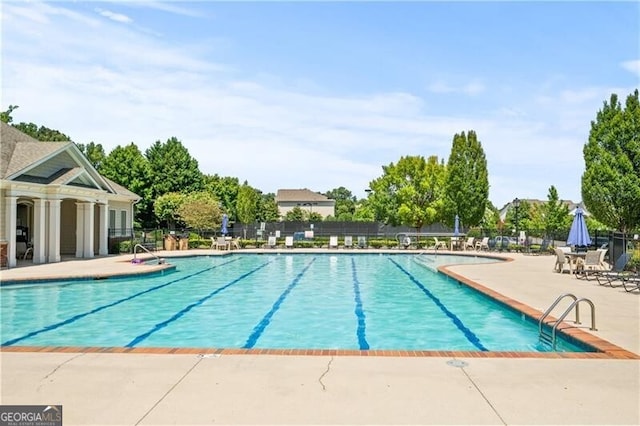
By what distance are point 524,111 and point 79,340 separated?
1958 cm

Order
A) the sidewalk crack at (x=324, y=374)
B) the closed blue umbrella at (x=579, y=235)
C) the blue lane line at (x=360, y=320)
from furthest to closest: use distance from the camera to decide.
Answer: the closed blue umbrella at (x=579, y=235)
the blue lane line at (x=360, y=320)
the sidewalk crack at (x=324, y=374)

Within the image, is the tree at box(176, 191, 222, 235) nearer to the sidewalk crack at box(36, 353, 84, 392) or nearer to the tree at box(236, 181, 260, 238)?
the tree at box(236, 181, 260, 238)

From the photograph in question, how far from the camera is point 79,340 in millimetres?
8430

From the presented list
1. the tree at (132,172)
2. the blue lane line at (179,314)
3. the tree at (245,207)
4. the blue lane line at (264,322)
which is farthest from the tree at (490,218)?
the blue lane line at (264,322)

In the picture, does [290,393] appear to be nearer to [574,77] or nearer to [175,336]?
[175,336]

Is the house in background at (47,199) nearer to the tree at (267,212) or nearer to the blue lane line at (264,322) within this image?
the blue lane line at (264,322)

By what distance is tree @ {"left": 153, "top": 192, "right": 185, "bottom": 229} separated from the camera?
1660 inches

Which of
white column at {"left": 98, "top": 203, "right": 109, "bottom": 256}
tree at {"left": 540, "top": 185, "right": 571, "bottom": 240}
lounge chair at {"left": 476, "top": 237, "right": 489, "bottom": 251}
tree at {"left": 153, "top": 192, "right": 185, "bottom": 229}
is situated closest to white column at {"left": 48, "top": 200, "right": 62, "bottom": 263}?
white column at {"left": 98, "top": 203, "right": 109, "bottom": 256}

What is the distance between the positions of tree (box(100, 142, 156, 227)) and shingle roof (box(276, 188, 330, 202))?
4470 cm

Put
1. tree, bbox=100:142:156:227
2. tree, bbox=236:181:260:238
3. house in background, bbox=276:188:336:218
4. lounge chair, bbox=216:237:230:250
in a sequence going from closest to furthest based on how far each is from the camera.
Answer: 1. lounge chair, bbox=216:237:230:250
2. tree, bbox=100:142:156:227
3. tree, bbox=236:181:260:238
4. house in background, bbox=276:188:336:218

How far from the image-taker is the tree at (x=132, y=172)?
43812mm

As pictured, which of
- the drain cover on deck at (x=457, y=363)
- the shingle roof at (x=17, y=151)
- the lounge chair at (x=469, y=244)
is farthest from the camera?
the lounge chair at (x=469, y=244)

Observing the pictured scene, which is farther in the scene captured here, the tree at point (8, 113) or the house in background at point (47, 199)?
the tree at point (8, 113)

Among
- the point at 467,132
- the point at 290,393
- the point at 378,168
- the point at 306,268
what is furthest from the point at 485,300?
the point at 378,168
